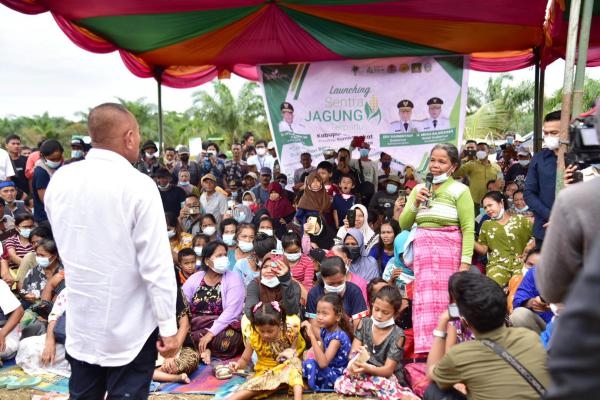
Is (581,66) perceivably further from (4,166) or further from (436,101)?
(4,166)

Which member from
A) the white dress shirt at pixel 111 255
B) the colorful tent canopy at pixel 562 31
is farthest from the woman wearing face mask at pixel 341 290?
the colorful tent canopy at pixel 562 31

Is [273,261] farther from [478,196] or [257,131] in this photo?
[257,131]

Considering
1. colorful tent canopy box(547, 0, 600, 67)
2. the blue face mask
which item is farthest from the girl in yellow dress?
colorful tent canopy box(547, 0, 600, 67)

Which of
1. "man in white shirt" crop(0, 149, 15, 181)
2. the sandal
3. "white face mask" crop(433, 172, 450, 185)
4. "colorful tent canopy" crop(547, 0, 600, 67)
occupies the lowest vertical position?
the sandal

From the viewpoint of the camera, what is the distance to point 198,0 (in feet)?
20.8

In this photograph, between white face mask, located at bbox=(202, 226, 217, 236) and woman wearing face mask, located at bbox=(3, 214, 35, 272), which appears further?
white face mask, located at bbox=(202, 226, 217, 236)

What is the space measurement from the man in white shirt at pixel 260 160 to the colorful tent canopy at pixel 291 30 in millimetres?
1805

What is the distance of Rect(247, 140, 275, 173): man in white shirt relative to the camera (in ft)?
34.4

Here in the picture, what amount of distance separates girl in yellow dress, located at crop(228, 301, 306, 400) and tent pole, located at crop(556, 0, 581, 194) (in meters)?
2.36

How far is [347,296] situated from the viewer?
4613 mm

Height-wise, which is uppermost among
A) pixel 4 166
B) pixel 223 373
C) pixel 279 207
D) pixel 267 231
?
pixel 4 166


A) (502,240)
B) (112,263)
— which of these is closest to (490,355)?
(112,263)

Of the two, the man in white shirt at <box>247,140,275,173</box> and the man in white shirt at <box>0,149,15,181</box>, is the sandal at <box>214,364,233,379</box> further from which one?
the man in white shirt at <box>247,140,275,173</box>

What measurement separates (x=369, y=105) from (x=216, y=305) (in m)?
5.23
